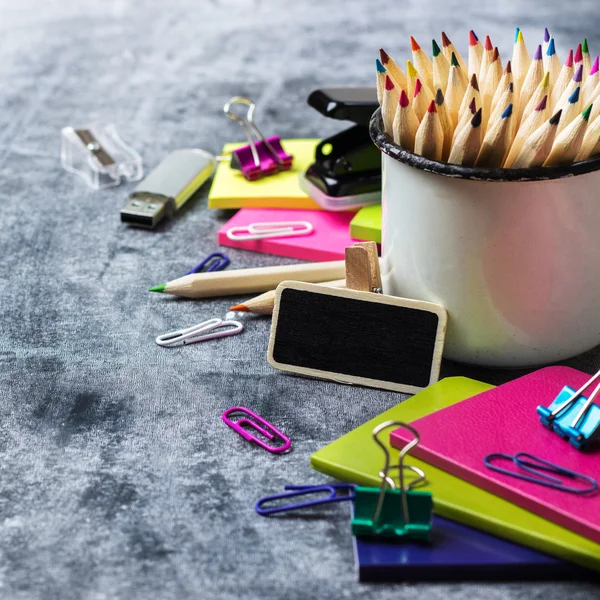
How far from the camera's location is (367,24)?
1.77m

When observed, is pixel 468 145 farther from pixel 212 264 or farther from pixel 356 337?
pixel 212 264

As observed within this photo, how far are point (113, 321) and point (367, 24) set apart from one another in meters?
1.12

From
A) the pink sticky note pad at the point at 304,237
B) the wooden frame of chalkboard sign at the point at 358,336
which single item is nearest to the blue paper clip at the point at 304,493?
the wooden frame of chalkboard sign at the point at 358,336

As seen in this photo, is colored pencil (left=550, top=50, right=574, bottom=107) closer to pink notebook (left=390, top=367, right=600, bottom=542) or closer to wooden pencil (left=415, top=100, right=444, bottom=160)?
wooden pencil (left=415, top=100, right=444, bottom=160)

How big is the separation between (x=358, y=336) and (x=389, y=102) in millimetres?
184

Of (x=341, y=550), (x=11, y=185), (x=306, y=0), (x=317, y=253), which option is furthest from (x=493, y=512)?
(x=306, y=0)

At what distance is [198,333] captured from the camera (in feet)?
2.72

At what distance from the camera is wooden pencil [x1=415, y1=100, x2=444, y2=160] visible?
64cm

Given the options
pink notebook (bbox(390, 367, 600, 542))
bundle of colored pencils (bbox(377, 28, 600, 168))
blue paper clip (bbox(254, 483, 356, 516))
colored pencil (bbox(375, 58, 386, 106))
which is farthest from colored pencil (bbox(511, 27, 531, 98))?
blue paper clip (bbox(254, 483, 356, 516))

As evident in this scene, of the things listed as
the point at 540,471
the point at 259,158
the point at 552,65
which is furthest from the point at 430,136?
the point at 259,158

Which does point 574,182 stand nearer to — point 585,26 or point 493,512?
point 493,512

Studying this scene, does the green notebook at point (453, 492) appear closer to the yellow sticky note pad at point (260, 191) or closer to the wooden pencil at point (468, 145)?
the wooden pencil at point (468, 145)

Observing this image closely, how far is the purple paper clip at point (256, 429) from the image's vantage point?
67cm

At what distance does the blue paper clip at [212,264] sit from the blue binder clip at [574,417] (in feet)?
1.35
